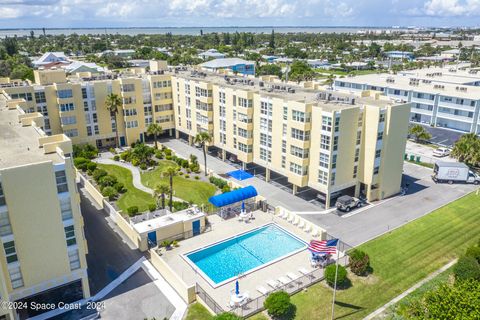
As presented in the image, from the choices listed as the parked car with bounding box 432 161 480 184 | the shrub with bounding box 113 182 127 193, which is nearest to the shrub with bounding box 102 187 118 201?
the shrub with bounding box 113 182 127 193

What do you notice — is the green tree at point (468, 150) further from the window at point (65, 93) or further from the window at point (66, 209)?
the window at point (65, 93)

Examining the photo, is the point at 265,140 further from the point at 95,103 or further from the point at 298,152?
the point at 95,103

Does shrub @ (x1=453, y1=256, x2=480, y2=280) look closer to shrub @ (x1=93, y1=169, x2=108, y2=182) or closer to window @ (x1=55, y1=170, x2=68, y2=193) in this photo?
window @ (x1=55, y1=170, x2=68, y2=193)

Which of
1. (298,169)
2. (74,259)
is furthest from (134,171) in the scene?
(74,259)

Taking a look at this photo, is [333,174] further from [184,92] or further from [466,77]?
[466,77]

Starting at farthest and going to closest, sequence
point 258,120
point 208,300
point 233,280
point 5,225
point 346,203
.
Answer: point 258,120
point 346,203
point 233,280
point 208,300
point 5,225

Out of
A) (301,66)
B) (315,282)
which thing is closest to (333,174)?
(315,282)

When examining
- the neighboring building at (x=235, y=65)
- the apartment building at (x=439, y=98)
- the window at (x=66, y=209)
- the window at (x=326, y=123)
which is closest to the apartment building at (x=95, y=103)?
the window at (x=326, y=123)
